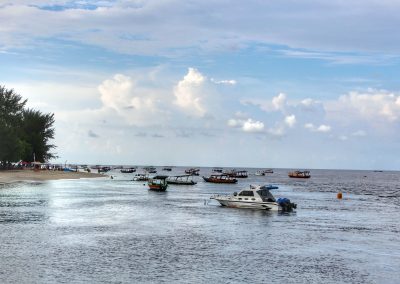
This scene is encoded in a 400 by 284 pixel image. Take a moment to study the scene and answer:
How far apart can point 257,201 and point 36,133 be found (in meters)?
121

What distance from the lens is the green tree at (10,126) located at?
140750mm

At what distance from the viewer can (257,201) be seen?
233 feet

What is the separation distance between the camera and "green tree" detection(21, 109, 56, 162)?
551 ft

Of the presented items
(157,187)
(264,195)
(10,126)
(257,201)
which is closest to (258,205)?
(257,201)

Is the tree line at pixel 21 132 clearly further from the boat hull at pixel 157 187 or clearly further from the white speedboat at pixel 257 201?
the white speedboat at pixel 257 201

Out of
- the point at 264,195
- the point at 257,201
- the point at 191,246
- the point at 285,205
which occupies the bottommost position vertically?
Result: the point at 191,246

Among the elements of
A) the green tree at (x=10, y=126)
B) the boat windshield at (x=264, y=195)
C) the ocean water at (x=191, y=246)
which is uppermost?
the green tree at (x=10, y=126)

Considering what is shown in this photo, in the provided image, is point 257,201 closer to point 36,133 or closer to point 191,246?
point 191,246

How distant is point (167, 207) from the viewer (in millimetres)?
76812

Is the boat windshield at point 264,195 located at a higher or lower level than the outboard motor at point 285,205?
higher

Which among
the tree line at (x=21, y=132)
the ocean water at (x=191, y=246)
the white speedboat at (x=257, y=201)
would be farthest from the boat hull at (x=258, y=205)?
the tree line at (x=21, y=132)

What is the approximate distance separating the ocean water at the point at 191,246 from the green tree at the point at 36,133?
10286 centimetres

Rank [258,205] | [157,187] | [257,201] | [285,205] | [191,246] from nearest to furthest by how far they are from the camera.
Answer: [191,246]
[257,201]
[258,205]
[285,205]
[157,187]

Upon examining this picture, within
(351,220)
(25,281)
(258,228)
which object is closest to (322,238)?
(258,228)
